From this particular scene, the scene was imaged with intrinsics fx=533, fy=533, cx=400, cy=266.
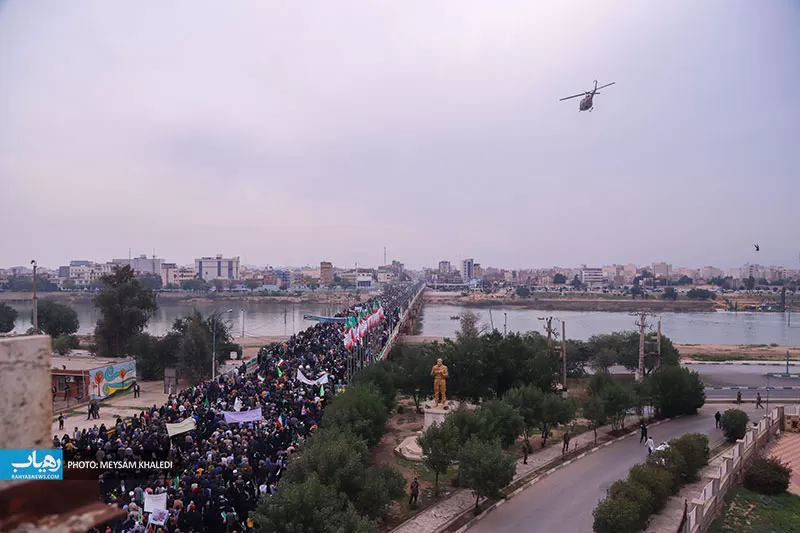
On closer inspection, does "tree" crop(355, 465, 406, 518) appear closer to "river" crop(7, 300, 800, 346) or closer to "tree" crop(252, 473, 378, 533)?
"tree" crop(252, 473, 378, 533)

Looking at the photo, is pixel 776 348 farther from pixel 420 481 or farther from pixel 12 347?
pixel 12 347

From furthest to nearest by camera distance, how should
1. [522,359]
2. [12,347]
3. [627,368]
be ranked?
[627,368] → [522,359] → [12,347]

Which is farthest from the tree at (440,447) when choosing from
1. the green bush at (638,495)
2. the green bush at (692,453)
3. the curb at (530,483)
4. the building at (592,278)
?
the building at (592,278)

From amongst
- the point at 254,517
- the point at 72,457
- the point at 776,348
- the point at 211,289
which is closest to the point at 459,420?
the point at 254,517

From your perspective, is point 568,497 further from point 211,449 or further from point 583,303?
point 583,303

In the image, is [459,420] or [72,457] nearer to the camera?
[72,457]

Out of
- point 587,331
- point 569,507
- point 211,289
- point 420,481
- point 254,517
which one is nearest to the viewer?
point 254,517

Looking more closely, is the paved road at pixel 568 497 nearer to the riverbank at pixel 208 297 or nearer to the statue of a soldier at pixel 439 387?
the statue of a soldier at pixel 439 387

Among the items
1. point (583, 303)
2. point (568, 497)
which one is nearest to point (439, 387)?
point (568, 497)
